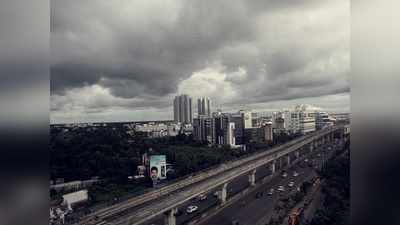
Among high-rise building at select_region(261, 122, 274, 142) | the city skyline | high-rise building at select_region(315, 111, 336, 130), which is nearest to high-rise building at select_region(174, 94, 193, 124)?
the city skyline

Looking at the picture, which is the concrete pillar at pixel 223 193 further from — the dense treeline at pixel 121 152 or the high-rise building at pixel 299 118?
the high-rise building at pixel 299 118

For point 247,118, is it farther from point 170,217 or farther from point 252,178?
point 170,217

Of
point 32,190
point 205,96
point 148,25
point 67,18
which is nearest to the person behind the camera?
point 32,190

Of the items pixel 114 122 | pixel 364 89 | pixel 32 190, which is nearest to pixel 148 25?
pixel 114 122

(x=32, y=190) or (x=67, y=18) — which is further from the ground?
(x=67, y=18)

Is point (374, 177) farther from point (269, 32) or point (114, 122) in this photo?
point (114, 122)

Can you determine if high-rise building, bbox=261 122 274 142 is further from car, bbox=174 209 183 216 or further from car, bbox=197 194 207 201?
car, bbox=174 209 183 216
